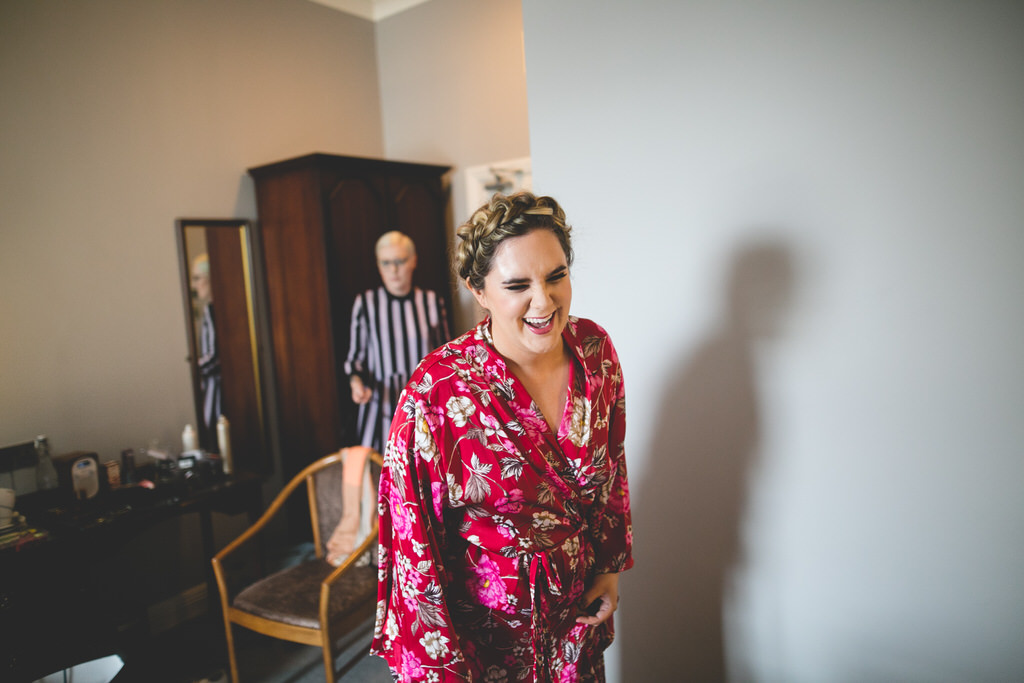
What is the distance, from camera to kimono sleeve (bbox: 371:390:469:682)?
3.23ft

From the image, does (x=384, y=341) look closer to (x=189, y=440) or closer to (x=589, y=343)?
(x=189, y=440)

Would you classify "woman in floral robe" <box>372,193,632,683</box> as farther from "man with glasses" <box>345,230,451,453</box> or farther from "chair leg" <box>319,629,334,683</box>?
"man with glasses" <box>345,230,451,453</box>

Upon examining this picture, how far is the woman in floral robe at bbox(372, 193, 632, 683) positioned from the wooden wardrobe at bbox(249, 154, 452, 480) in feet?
7.06

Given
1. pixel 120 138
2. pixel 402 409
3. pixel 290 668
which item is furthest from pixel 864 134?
pixel 120 138

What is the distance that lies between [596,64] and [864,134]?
65cm

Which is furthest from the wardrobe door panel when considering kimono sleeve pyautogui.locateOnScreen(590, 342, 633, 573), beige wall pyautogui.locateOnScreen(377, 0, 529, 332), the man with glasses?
kimono sleeve pyautogui.locateOnScreen(590, 342, 633, 573)

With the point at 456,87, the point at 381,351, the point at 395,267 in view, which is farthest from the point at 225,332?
the point at 456,87

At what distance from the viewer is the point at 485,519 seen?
3.40 ft

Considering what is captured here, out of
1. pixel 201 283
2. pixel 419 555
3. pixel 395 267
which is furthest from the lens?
pixel 395 267

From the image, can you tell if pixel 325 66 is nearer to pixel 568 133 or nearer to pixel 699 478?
pixel 568 133

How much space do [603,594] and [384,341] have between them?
2214mm

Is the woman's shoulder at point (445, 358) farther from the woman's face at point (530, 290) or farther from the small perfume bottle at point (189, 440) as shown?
the small perfume bottle at point (189, 440)

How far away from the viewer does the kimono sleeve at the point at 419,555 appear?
985 millimetres

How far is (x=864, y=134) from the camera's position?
1146mm
